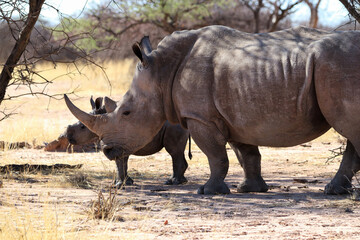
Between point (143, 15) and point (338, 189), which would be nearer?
point (338, 189)

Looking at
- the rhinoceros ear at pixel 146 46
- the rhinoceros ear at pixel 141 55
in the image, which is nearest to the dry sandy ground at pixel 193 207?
the rhinoceros ear at pixel 141 55

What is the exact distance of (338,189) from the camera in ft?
22.2

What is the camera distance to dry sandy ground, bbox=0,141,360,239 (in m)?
4.95

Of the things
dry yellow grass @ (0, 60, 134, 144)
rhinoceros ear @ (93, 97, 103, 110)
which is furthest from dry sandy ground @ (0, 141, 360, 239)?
dry yellow grass @ (0, 60, 134, 144)

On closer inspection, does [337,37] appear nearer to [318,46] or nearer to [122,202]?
[318,46]

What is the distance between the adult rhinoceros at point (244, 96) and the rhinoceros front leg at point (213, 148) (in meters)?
0.01

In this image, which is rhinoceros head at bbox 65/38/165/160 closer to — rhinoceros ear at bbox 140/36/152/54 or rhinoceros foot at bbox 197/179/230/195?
rhinoceros ear at bbox 140/36/152/54

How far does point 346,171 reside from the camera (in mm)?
6727

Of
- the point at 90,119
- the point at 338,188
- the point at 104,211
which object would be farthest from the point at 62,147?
the point at 104,211

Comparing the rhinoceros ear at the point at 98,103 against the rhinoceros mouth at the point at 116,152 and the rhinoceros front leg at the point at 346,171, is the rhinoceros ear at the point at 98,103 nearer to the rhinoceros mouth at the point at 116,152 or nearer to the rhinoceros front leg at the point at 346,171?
the rhinoceros mouth at the point at 116,152

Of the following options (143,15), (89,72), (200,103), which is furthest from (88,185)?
(89,72)

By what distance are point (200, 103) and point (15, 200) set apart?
2.22m

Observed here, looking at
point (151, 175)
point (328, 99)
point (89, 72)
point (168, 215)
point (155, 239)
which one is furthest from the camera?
point (89, 72)

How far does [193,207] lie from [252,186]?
1.46 meters
